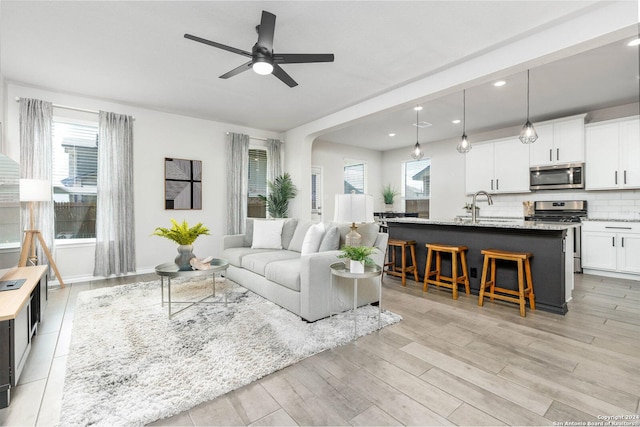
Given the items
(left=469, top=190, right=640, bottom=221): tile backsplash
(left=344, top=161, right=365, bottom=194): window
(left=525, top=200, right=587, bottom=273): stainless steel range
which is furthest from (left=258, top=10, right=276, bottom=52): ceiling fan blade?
(left=344, top=161, right=365, bottom=194): window

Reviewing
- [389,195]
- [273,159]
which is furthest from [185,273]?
[389,195]

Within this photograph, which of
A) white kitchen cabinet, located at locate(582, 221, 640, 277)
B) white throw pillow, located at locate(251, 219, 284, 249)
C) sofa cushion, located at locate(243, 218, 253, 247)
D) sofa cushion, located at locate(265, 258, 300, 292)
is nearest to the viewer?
sofa cushion, located at locate(265, 258, 300, 292)

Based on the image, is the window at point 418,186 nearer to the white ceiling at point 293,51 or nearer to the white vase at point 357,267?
the white ceiling at point 293,51

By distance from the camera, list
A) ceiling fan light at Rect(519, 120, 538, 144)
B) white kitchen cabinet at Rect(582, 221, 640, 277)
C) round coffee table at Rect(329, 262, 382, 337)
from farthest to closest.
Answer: white kitchen cabinet at Rect(582, 221, 640, 277)
ceiling fan light at Rect(519, 120, 538, 144)
round coffee table at Rect(329, 262, 382, 337)

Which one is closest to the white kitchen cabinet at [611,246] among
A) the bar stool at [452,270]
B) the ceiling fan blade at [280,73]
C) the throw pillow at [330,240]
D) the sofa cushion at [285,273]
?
the bar stool at [452,270]

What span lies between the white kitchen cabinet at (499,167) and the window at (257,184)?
4.43 m

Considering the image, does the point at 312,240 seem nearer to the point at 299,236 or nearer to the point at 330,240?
the point at 330,240

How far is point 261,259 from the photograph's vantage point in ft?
11.7

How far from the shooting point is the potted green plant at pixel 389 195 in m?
8.24

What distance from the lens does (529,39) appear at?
2.85 meters

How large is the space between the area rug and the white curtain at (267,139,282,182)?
3.37 meters

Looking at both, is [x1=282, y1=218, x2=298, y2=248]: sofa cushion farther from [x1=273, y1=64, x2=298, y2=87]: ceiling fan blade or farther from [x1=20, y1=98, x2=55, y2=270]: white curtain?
[x1=20, y1=98, x2=55, y2=270]: white curtain

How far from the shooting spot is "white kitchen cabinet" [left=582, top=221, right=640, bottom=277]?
14.5 ft

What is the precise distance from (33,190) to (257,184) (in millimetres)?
3475
